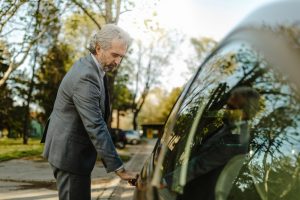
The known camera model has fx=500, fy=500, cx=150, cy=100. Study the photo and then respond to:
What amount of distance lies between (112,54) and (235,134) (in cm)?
95

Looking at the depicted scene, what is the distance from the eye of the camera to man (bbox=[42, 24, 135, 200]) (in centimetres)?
295

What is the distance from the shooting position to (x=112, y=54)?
3.15 metres

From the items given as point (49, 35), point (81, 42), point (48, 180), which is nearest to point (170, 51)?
point (81, 42)

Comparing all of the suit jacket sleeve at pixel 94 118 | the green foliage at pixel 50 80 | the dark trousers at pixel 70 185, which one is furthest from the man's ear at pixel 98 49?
the green foliage at pixel 50 80

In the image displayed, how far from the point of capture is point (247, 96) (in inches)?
90.4

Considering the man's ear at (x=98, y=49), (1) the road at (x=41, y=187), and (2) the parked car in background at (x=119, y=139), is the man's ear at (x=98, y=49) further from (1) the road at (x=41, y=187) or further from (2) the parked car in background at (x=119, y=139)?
(2) the parked car in background at (x=119, y=139)

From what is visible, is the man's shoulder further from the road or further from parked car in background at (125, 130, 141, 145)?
parked car in background at (125, 130, 141, 145)

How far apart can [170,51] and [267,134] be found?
51.2 metres

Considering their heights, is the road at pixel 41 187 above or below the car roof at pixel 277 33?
below

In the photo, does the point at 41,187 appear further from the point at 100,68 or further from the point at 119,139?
the point at 119,139

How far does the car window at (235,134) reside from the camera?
1.97m

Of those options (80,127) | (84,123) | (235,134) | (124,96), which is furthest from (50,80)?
(235,134)

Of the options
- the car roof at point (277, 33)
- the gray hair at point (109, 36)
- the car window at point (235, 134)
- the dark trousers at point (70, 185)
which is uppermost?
the gray hair at point (109, 36)

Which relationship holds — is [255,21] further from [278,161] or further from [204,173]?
[278,161]
